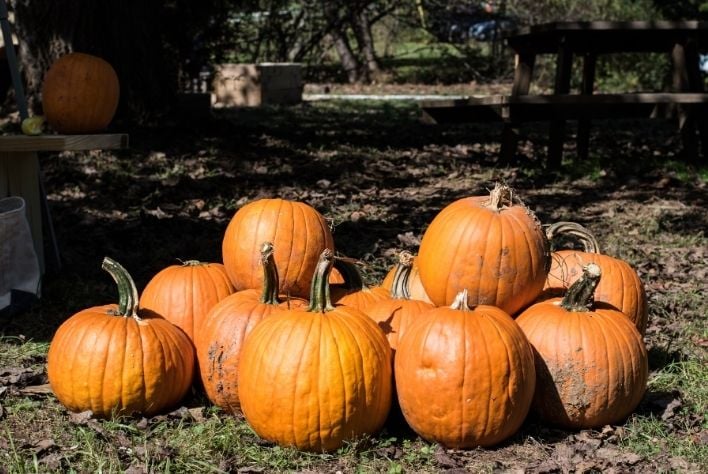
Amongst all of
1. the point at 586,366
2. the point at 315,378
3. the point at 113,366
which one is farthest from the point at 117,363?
the point at 586,366

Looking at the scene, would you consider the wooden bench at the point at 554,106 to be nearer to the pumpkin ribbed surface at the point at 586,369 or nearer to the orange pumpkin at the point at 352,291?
the orange pumpkin at the point at 352,291

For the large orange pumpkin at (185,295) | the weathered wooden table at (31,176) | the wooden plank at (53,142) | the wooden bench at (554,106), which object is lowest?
the large orange pumpkin at (185,295)

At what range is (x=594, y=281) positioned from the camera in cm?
342

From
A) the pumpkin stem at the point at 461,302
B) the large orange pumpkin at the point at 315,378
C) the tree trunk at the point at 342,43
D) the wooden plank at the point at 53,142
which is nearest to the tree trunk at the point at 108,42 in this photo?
the wooden plank at the point at 53,142

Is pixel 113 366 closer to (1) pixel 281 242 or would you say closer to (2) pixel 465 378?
(1) pixel 281 242

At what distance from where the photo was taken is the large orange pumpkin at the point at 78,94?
16.5ft

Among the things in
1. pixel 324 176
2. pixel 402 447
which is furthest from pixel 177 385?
pixel 324 176

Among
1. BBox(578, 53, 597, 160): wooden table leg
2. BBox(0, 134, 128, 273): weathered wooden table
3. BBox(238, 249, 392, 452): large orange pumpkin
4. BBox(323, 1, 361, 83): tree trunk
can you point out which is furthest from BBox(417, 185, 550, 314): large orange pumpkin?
BBox(323, 1, 361, 83): tree trunk

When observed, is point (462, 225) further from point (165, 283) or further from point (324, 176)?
point (324, 176)

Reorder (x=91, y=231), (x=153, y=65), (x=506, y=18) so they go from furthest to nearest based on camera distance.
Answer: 1. (x=506, y=18)
2. (x=153, y=65)
3. (x=91, y=231)

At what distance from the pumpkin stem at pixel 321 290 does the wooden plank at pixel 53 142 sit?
2103 mm

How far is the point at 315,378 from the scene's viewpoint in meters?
3.11

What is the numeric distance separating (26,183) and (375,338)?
117 inches

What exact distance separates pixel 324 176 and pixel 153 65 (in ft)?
7.53
